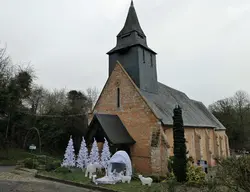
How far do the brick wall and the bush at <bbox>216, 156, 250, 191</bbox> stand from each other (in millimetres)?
8699

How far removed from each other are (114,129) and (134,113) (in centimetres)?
212

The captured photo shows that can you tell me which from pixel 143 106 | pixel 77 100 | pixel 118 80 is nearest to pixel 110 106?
pixel 118 80

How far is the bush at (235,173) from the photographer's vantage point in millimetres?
4582

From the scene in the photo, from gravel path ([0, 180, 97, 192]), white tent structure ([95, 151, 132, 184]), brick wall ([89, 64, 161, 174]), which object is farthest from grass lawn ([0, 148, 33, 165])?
white tent structure ([95, 151, 132, 184])

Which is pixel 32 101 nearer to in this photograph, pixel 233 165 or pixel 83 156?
pixel 83 156

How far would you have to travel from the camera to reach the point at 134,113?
15672 millimetres

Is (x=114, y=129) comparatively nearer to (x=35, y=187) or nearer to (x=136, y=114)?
(x=136, y=114)

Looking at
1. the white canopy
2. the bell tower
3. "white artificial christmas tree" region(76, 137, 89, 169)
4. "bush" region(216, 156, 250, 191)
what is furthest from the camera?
the bell tower

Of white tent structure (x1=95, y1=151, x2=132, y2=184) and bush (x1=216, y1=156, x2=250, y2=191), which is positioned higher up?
bush (x1=216, y1=156, x2=250, y2=191)

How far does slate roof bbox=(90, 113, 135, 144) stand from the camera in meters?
13.8

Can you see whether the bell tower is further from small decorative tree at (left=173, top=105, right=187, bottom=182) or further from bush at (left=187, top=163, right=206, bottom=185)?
bush at (left=187, top=163, right=206, bottom=185)

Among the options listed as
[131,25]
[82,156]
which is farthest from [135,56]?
[82,156]

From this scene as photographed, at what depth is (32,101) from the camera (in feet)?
87.2

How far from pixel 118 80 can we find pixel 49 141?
1275 cm
